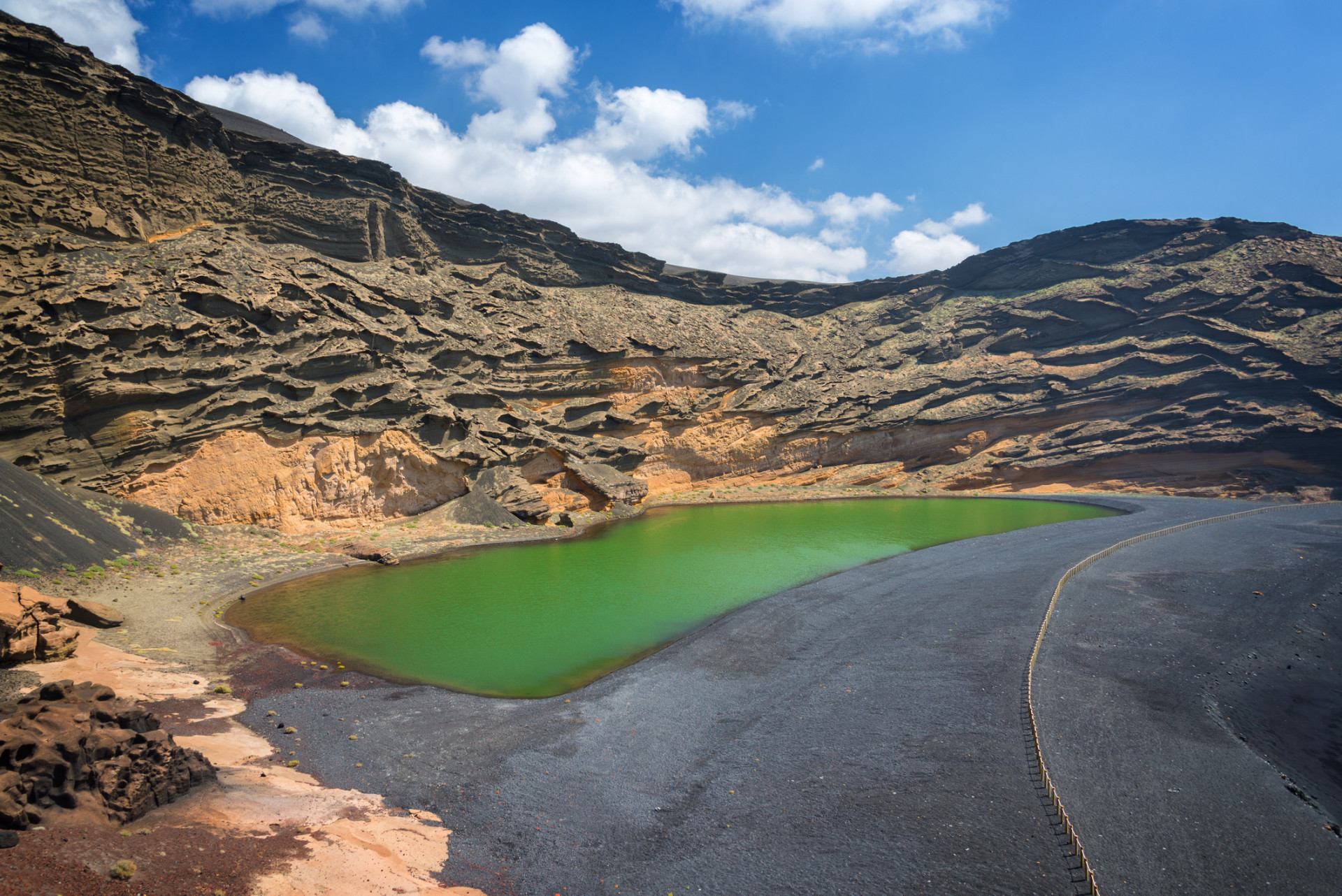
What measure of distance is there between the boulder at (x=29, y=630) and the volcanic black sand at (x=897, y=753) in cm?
290

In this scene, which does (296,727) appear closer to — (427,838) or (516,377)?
(427,838)

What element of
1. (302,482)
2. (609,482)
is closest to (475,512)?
(302,482)

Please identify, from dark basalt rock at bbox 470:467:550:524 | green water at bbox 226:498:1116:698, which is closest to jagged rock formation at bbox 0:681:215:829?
green water at bbox 226:498:1116:698

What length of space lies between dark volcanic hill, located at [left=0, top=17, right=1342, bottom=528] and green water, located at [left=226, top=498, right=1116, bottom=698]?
7375mm

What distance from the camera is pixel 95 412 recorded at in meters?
22.6

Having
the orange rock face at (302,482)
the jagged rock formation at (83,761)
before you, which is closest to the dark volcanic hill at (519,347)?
the orange rock face at (302,482)

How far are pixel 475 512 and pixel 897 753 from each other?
2456 centimetres

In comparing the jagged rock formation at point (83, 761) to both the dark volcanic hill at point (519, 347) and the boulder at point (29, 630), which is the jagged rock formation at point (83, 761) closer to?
the boulder at point (29, 630)

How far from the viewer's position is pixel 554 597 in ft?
63.8

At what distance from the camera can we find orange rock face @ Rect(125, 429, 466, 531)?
23.3 m

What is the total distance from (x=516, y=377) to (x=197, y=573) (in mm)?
21216

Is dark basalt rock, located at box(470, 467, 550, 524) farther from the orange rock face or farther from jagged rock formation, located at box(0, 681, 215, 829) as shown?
jagged rock formation, located at box(0, 681, 215, 829)

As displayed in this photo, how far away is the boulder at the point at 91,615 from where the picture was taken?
13172mm

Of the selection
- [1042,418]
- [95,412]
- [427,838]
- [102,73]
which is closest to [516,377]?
[95,412]
